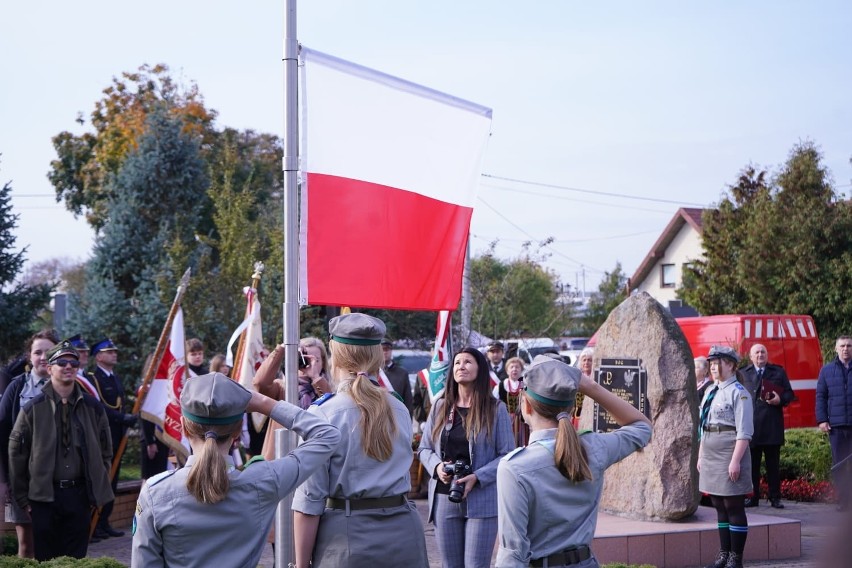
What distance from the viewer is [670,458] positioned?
31.4 ft

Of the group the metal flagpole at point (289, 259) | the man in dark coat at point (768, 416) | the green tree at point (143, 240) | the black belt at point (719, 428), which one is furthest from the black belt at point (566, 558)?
the green tree at point (143, 240)

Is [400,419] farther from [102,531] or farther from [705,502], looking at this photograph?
[705,502]

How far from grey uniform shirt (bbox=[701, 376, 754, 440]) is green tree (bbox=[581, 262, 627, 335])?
3854 cm

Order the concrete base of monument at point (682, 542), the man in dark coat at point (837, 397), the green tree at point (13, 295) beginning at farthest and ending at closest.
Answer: the green tree at point (13, 295), the man in dark coat at point (837, 397), the concrete base of monument at point (682, 542)

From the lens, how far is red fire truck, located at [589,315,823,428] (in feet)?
55.9

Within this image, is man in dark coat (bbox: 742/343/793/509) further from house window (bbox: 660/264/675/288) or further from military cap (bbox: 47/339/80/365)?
house window (bbox: 660/264/675/288)

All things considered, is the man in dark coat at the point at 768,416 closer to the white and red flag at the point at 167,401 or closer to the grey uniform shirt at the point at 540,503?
the white and red flag at the point at 167,401

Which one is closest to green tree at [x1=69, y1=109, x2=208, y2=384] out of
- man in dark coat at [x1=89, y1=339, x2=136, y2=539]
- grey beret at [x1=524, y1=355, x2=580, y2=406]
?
man in dark coat at [x1=89, y1=339, x2=136, y2=539]

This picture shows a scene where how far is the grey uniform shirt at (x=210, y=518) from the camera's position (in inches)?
126

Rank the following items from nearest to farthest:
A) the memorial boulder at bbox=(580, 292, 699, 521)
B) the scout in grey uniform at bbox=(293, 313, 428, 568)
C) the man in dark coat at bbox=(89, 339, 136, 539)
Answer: the scout in grey uniform at bbox=(293, 313, 428, 568)
the memorial boulder at bbox=(580, 292, 699, 521)
the man in dark coat at bbox=(89, 339, 136, 539)

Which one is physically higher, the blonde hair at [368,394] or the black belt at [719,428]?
the blonde hair at [368,394]

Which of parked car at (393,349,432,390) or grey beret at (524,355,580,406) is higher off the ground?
grey beret at (524,355,580,406)

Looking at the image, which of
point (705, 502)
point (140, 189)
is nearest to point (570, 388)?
point (705, 502)

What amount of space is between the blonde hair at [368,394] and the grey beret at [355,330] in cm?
2
